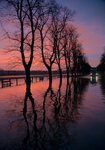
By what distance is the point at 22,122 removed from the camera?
447 centimetres

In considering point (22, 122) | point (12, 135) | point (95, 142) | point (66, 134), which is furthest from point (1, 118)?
point (95, 142)

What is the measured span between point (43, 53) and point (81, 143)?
25607 mm

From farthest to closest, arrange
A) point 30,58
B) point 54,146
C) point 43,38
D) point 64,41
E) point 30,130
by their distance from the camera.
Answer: point 64,41
point 43,38
point 30,58
point 30,130
point 54,146

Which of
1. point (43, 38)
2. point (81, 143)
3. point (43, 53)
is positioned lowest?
point (81, 143)

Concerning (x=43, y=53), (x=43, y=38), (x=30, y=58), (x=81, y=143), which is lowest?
(x=81, y=143)

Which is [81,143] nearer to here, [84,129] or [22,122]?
[84,129]

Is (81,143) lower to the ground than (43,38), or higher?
lower

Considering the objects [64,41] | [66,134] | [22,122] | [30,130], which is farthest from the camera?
[64,41]

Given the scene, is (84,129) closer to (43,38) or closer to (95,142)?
(95,142)

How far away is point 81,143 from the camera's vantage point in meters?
3.14

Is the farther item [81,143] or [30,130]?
[30,130]

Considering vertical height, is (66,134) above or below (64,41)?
below

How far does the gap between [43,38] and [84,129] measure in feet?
84.9

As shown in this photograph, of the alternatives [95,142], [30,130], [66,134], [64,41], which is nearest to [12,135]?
[30,130]
